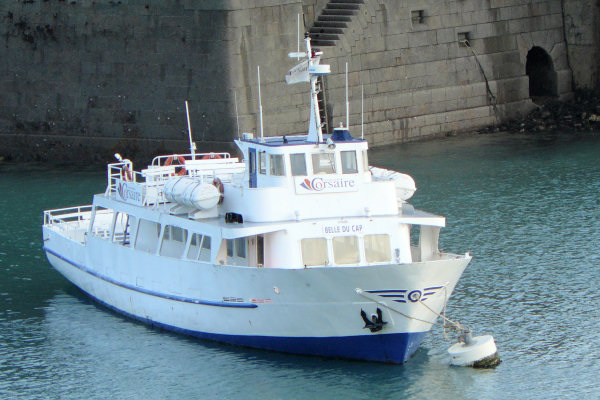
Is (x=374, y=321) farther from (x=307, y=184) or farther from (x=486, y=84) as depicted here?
(x=486, y=84)

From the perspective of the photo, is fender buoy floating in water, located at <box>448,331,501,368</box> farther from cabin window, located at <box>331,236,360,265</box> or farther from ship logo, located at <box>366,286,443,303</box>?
cabin window, located at <box>331,236,360,265</box>

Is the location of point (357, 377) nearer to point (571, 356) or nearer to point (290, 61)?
point (571, 356)

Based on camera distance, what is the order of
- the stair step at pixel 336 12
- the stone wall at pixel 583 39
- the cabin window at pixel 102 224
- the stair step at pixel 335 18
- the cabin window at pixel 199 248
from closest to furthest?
1. the cabin window at pixel 199 248
2. the cabin window at pixel 102 224
3. the stair step at pixel 335 18
4. the stair step at pixel 336 12
5. the stone wall at pixel 583 39

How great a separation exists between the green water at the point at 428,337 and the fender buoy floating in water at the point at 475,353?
0.15 m

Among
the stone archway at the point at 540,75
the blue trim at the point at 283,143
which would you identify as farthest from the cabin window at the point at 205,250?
the stone archway at the point at 540,75

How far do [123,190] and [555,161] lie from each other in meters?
18.2

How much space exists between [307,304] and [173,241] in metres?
3.78

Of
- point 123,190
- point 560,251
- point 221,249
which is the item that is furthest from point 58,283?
point 560,251

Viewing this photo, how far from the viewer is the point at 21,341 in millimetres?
21672

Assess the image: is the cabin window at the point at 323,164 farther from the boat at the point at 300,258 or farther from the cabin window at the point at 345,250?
the cabin window at the point at 345,250

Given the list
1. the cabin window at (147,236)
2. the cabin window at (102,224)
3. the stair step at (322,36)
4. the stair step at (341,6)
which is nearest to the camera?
the cabin window at (147,236)

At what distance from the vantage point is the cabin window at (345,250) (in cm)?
1928

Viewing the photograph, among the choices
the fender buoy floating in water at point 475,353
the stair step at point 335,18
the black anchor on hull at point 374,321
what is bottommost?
the fender buoy floating in water at point 475,353

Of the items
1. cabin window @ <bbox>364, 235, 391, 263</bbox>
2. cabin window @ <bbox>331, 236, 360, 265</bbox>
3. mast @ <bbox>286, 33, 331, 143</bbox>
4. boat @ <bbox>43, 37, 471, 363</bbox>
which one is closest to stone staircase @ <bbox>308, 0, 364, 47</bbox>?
boat @ <bbox>43, 37, 471, 363</bbox>
